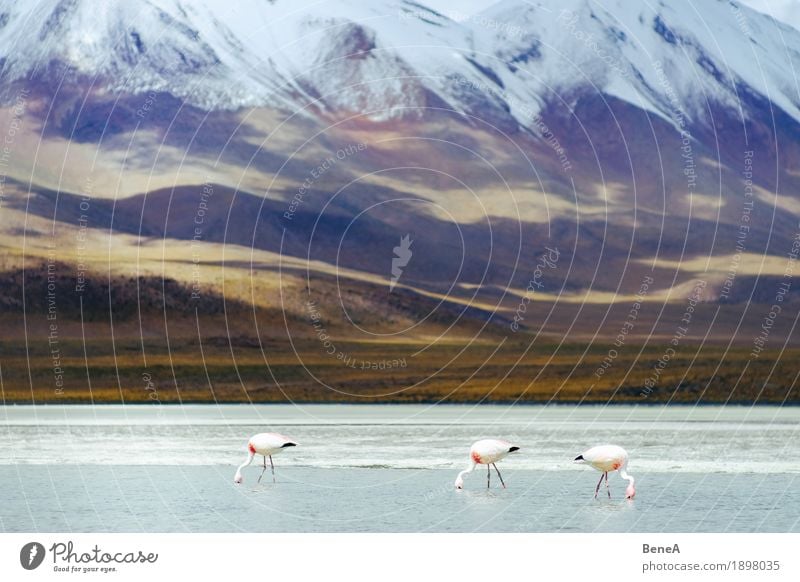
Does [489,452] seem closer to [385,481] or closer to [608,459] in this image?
[608,459]

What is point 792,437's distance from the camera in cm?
5453

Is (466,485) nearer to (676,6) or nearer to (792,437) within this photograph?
(792,437)

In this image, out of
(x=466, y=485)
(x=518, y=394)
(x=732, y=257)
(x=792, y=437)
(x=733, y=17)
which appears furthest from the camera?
(x=733, y=17)

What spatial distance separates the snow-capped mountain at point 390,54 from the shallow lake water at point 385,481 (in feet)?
308

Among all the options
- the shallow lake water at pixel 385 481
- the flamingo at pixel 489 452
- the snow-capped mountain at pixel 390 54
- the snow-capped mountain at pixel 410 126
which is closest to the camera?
the shallow lake water at pixel 385 481

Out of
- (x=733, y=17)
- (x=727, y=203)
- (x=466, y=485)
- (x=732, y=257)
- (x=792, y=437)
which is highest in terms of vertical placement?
(x=733, y=17)

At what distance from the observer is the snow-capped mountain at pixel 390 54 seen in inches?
5920

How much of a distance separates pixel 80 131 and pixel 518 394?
72.5 meters

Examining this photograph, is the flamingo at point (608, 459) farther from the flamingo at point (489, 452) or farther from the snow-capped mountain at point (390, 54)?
the snow-capped mountain at point (390, 54)

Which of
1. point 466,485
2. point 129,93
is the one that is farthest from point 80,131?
point 466,485
